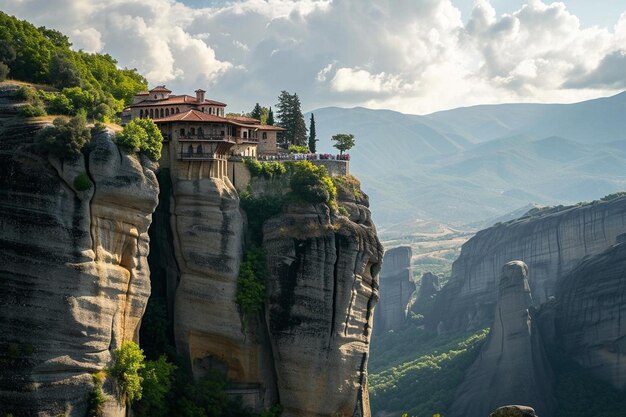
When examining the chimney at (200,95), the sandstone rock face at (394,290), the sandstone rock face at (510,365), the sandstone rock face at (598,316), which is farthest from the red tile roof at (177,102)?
the sandstone rock face at (394,290)

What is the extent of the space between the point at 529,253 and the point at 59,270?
112 meters

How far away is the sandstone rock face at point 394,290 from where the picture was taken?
580 ft

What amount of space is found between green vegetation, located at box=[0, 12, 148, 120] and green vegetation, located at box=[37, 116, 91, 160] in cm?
344

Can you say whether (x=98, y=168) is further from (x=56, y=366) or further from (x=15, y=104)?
(x=56, y=366)

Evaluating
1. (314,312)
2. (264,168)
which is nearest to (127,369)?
(314,312)

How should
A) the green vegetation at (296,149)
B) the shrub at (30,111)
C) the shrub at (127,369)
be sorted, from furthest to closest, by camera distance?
the green vegetation at (296,149) → the shrub at (30,111) → the shrub at (127,369)

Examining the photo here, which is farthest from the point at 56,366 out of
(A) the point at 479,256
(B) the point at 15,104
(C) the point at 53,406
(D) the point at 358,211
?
(A) the point at 479,256

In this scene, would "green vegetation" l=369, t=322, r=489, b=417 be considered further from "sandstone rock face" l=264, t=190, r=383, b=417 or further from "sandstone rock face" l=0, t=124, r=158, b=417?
"sandstone rock face" l=0, t=124, r=158, b=417

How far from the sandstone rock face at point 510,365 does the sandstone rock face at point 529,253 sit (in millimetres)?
24992

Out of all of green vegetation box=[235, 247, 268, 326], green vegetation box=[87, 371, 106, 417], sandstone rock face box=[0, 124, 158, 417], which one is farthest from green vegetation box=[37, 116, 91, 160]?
→ green vegetation box=[235, 247, 268, 326]

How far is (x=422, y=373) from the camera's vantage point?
130 metres

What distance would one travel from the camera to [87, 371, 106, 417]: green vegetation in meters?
53.6

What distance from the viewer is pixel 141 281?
5741cm

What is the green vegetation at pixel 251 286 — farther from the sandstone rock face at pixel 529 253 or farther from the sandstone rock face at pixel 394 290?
the sandstone rock face at pixel 394 290
